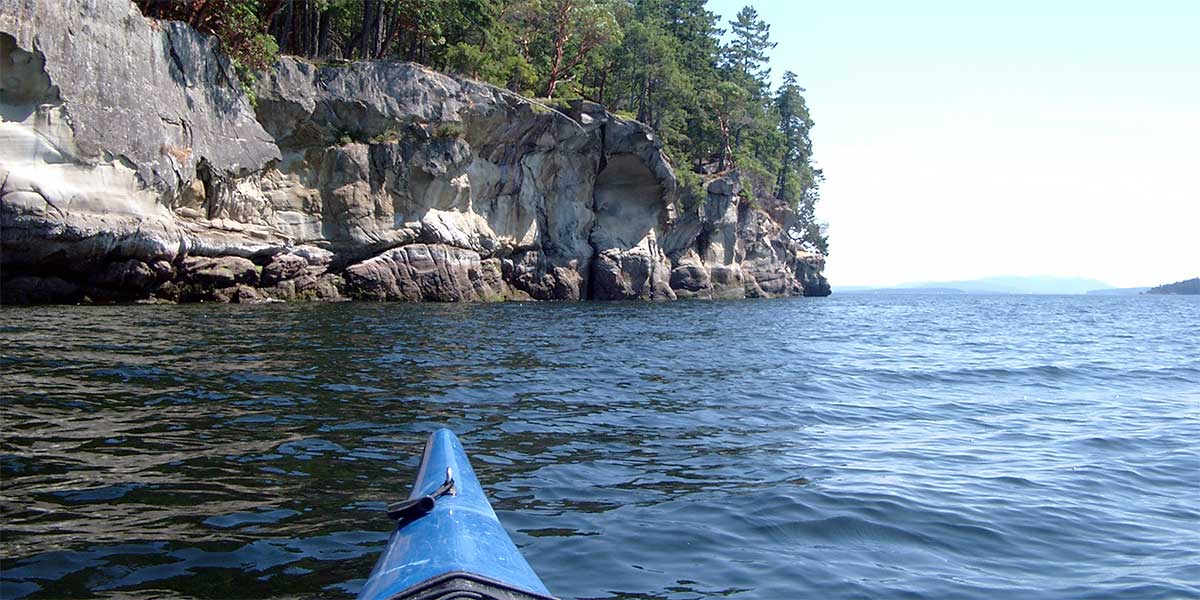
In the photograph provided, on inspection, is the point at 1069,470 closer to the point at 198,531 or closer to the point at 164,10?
the point at 198,531

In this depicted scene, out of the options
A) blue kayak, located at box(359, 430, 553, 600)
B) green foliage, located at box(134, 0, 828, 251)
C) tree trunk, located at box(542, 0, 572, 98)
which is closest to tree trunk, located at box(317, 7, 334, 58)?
green foliage, located at box(134, 0, 828, 251)

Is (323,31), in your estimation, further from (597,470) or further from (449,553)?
(449,553)

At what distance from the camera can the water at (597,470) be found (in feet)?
15.5

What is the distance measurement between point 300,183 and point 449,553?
2748cm

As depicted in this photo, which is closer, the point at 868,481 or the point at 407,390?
the point at 868,481

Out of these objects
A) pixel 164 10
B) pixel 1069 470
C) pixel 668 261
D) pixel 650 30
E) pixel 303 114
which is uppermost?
pixel 650 30

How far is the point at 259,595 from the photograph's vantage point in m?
4.07

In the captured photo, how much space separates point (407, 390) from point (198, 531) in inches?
213

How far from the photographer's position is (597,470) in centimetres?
702

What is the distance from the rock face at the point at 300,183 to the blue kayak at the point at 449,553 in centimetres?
1853

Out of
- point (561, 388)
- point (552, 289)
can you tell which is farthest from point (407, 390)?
point (552, 289)

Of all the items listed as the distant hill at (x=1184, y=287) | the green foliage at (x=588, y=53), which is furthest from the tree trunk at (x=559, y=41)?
the distant hill at (x=1184, y=287)

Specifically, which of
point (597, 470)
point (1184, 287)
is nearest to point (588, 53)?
point (597, 470)

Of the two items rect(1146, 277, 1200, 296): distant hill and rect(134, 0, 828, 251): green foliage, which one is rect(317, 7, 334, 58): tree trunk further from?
rect(1146, 277, 1200, 296): distant hill
